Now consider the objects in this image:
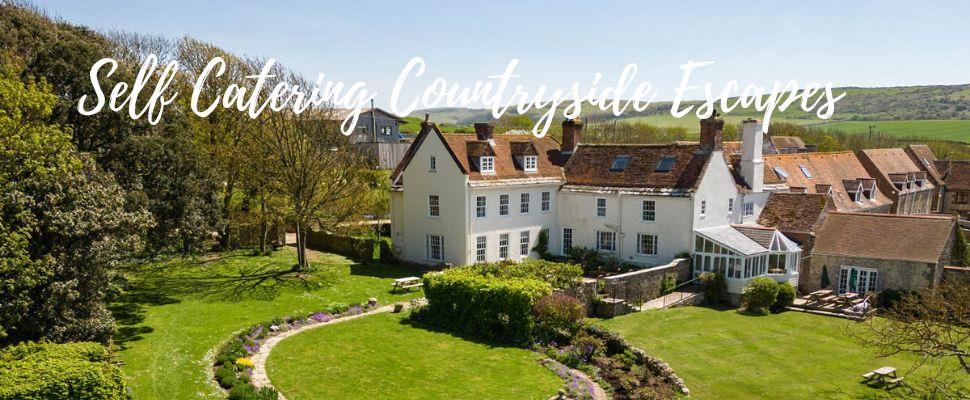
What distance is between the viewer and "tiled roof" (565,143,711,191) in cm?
3647

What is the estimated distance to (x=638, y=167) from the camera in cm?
3875

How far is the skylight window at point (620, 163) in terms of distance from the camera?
3941cm

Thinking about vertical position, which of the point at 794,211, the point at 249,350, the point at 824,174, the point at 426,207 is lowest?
the point at 249,350

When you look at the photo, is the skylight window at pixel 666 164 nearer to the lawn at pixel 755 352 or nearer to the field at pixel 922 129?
the lawn at pixel 755 352

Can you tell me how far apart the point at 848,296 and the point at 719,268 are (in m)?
6.45

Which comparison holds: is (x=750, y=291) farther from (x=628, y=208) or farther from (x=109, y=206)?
(x=109, y=206)

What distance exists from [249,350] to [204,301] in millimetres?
7459

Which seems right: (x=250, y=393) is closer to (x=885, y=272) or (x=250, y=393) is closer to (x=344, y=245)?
(x=344, y=245)

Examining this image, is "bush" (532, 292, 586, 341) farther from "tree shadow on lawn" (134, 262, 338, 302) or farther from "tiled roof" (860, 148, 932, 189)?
"tiled roof" (860, 148, 932, 189)

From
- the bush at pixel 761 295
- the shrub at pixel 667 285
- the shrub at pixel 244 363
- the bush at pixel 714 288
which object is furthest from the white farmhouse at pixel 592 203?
the shrub at pixel 244 363

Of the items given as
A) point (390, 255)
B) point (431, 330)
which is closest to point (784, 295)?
point (431, 330)

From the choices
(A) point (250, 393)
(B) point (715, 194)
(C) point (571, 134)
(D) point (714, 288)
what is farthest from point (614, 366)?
(C) point (571, 134)

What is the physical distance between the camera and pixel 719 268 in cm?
Answer: 3462

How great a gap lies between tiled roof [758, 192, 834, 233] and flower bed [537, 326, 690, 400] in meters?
18.6
